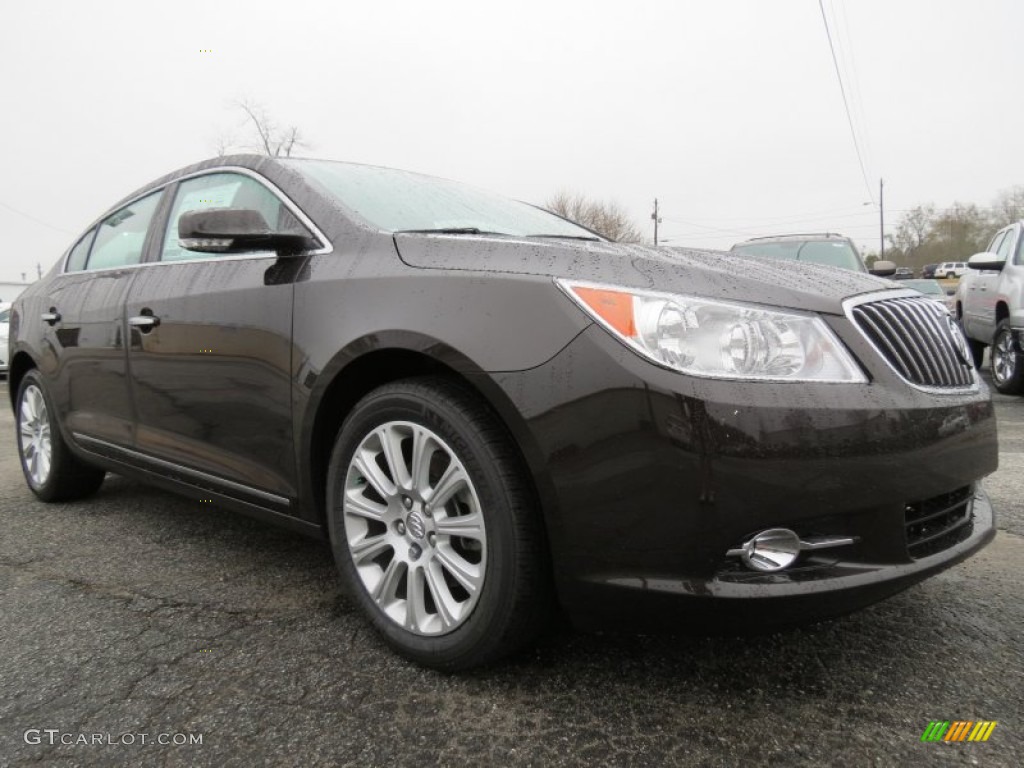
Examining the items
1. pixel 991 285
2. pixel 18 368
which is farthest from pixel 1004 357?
pixel 18 368

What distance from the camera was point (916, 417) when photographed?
5.31 ft

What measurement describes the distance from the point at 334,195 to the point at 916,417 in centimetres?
179

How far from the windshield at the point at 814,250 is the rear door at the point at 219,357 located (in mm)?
6335

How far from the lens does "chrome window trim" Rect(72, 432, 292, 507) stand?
2334mm

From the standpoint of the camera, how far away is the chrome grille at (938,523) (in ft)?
5.49

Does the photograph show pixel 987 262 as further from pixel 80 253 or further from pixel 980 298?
pixel 80 253

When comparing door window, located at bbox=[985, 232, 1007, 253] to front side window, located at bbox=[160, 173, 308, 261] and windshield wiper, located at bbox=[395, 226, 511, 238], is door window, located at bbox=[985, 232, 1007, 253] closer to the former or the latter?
windshield wiper, located at bbox=[395, 226, 511, 238]

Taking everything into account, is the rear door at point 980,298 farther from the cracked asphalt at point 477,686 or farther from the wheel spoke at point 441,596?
the wheel spoke at point 441,596

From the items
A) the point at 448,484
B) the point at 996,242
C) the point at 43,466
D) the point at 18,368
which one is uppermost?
the point at 996,242

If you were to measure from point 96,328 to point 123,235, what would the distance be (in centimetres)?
49

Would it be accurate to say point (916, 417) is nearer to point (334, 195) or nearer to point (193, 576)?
Result: point (334, 195)

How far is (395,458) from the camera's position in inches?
76.4

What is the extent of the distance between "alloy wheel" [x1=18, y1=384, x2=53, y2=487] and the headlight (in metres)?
3.31

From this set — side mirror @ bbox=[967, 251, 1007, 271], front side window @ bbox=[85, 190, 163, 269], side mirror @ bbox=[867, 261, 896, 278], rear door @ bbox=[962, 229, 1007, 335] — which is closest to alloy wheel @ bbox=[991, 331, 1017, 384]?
rear door @ bbox=[962, 229, 1007, 335]
